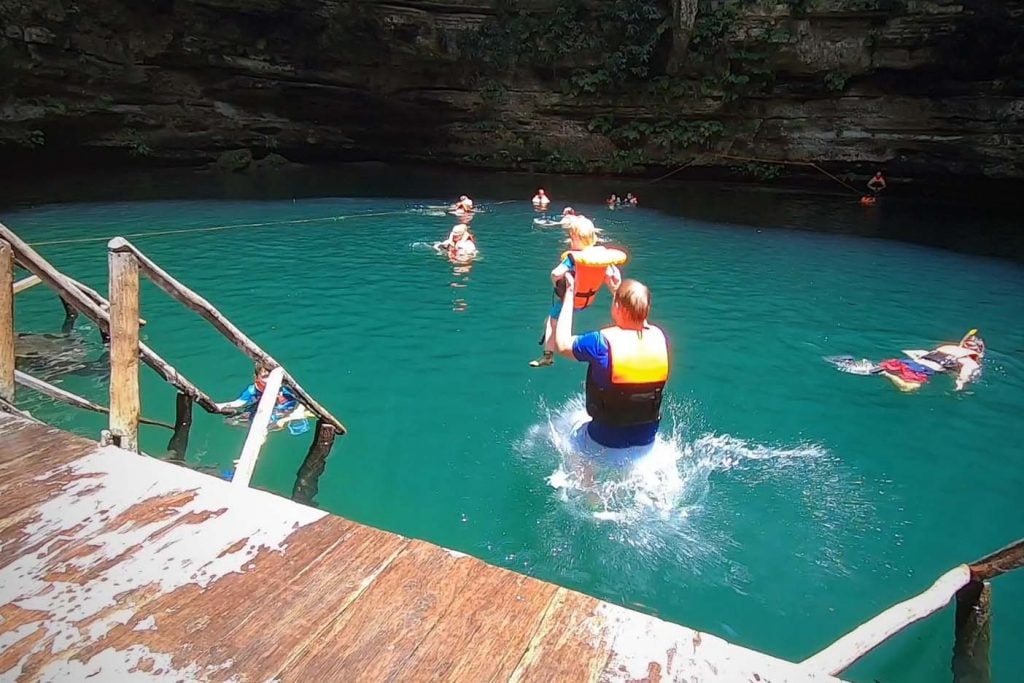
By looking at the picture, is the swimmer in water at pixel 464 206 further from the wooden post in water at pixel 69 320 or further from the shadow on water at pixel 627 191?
the wooden post in water at pixel 69 320

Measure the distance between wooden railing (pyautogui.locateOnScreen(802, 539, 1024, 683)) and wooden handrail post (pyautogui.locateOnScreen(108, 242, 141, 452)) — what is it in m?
3.45

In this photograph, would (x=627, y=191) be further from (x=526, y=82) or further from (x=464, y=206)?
(x=464, y=206)

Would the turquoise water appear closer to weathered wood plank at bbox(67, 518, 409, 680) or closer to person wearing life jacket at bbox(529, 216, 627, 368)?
person wearing life jacket at bbox(529, 216, 627, 368)

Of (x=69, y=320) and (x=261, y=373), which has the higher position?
(x=261, y=373)

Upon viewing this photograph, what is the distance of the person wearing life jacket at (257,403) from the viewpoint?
206 inches

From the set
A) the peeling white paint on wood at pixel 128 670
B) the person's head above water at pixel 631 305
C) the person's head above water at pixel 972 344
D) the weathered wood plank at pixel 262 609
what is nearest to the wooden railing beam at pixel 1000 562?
the person's head above water at pixel 631 305

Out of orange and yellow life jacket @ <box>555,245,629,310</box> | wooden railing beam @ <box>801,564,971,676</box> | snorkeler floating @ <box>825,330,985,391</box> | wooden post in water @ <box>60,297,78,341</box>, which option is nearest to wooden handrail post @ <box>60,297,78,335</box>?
wooden post in water @ <box>60,297,78,341</box>

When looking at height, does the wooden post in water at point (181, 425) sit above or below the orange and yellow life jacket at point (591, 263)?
below

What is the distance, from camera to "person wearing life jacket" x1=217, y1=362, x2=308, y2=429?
523cm

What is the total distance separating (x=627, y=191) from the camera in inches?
968

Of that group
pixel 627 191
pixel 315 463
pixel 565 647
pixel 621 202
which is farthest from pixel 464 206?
pixel 565 647

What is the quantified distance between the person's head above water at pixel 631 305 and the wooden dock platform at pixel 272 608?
8.72 ft

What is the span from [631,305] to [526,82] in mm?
24341

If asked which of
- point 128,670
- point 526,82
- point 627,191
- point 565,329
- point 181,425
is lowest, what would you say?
point 181,425
